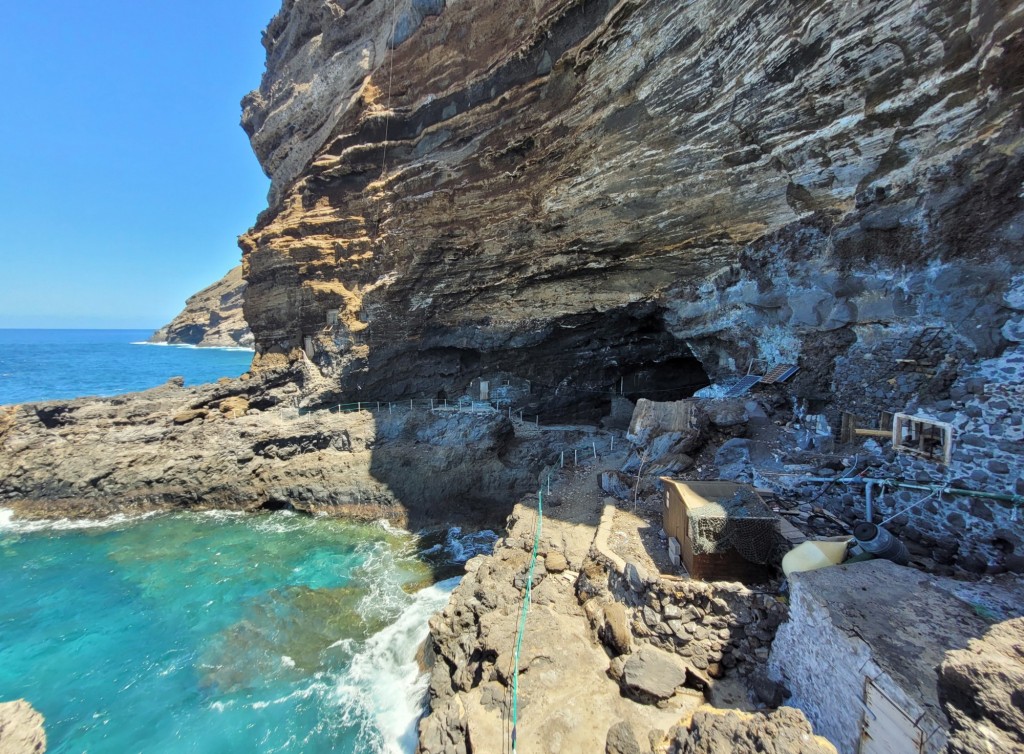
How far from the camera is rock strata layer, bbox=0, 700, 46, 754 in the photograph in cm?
411

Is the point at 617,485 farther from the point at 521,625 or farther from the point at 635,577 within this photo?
the point at 521,625

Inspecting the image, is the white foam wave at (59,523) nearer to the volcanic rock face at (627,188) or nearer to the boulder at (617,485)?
the volcanic rock face at (627,188)

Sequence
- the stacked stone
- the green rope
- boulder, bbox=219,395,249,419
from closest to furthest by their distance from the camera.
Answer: the green rope, the stacked stone, boulder, bbox=219,395,249,419

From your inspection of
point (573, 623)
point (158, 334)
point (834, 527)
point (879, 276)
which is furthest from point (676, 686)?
point (158, 334)

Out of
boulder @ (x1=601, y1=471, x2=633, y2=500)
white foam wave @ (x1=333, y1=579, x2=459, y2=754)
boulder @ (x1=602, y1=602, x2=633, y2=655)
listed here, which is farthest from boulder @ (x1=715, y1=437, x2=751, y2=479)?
white foam wave @ (x1=333, y1=579, x2=459, y2=754)

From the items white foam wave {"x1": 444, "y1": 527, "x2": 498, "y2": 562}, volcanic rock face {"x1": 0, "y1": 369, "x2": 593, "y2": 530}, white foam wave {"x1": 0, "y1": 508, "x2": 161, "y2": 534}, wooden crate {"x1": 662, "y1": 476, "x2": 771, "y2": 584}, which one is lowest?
white foam wave {"x1": 0, "y1": 508, "x2": 161, "y2": 534}

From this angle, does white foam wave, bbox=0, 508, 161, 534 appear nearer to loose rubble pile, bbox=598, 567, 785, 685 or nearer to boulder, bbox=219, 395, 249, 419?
boulder, bbox=219, 395, 249, 419

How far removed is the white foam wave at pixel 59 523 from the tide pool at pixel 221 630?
0.10 m

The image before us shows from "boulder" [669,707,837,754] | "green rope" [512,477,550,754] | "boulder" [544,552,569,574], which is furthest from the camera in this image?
"boulder" [544,552,569,574]

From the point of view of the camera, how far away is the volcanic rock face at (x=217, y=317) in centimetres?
8775

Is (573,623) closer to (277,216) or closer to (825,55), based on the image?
(825,55)

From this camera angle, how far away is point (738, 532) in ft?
19.5

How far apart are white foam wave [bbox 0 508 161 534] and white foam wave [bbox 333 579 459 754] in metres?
12.5

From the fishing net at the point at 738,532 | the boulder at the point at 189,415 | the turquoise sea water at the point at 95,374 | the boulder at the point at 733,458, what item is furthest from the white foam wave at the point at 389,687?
the turquoise sea water at the point at 95,374
